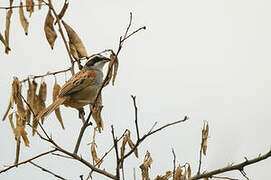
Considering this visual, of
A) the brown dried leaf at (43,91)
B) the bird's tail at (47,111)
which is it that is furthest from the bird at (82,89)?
the brown dried leaf at (43,91)

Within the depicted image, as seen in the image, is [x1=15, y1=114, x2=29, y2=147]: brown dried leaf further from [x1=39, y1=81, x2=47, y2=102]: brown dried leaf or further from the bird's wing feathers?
the bird's wing feathers

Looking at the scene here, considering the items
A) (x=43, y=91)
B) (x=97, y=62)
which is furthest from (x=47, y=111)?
(x=97, y=62)

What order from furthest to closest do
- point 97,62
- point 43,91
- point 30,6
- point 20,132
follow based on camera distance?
point 97,62 < point 43,91 < point 30,6 < point 20,132

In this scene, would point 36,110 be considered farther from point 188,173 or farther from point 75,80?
point 75,80

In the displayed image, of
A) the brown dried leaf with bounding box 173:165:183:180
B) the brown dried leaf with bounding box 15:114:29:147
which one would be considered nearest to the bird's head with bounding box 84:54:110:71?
the brown dried leaf with bounding box 15:114:29:147

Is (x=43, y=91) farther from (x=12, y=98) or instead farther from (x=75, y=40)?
(x=75, y=40)

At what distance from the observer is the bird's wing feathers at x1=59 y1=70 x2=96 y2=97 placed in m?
4.90

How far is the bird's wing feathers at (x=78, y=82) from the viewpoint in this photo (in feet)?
16.1

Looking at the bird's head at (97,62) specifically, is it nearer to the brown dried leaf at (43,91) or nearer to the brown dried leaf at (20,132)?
the brown dried leaf at (43,91)

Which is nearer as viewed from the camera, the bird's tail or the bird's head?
the bird's tail

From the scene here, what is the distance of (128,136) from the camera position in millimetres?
3223

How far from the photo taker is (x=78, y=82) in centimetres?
508

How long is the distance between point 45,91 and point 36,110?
18cm

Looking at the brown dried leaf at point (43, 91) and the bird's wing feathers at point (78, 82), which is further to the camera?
the bird's wing feathers at point (78, 82)
